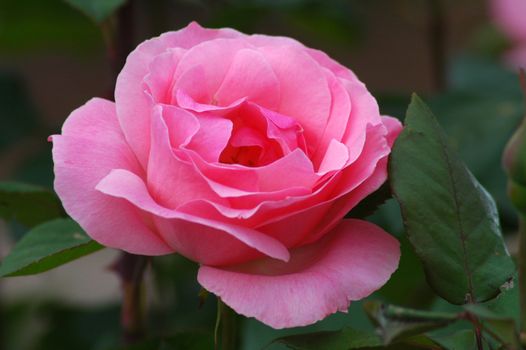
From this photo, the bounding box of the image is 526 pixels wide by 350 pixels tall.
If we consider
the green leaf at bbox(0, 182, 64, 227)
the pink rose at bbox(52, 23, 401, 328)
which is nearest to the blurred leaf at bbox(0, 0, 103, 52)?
the green leaf at bbox(0, 182, 64, 227)

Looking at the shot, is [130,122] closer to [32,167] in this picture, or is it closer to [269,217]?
[269,217]

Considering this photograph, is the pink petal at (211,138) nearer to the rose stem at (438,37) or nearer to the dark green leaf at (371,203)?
the dark green leaf at (371,203)

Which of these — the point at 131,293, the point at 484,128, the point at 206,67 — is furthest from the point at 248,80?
the point at 484,128

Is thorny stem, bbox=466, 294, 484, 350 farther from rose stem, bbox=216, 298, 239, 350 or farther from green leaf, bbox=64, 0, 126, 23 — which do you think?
green leaf, bbox=64, 0, 126, 23

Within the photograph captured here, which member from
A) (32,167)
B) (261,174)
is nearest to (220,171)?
(261,174)

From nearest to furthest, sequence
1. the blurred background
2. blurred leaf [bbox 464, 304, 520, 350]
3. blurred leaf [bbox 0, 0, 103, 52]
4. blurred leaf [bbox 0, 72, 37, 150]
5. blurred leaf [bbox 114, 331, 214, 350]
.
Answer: blurred leaf [bbox 464, 304, 520, 350] → blurred leaf [bbox 114, 331, 214, 350] → the blurred background → blurred leaf [bbox 0, 0, 103, 52] → blurred leaf [bbox 0, 72, 37, 150]

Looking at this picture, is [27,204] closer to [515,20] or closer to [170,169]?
[170,169]
